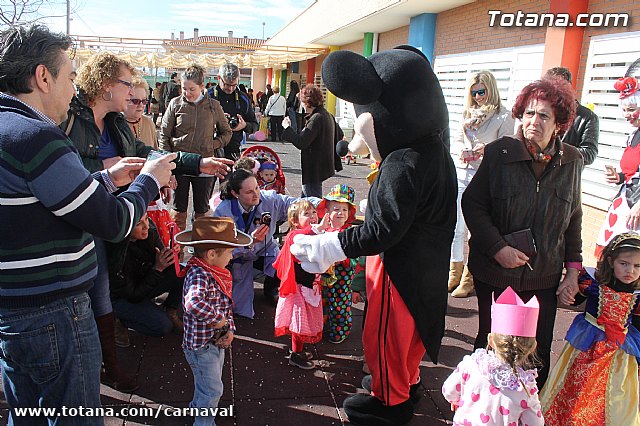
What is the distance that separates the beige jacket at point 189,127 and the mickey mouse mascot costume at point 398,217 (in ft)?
10.5

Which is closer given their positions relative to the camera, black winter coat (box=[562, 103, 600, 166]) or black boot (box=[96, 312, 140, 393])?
black boot (box=[96, 312, 140, 393])

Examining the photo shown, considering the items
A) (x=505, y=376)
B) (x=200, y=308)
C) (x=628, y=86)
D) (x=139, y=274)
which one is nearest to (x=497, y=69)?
(x=628, y=86)

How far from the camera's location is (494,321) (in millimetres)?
2256

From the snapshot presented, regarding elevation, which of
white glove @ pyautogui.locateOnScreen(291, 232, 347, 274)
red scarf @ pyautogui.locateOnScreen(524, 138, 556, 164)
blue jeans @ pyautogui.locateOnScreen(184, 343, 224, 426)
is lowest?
blue jeans @ pyautogui.locateOnScreen(184, 343, 224, 426)

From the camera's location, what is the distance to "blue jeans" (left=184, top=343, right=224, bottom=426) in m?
2.65

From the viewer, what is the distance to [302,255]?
258cm

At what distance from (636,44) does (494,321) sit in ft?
16.7

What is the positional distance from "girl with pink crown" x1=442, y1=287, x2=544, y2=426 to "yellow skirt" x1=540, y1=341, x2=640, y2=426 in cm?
72

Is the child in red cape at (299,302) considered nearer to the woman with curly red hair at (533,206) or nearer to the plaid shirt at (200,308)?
the plaid shirt at (200,308)

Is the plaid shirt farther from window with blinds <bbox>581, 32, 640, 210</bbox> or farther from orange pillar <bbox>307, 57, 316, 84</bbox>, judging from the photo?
orange pillar <bbox>307, 57, 316, 84</bbox>

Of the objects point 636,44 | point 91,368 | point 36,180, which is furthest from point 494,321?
point 636,44

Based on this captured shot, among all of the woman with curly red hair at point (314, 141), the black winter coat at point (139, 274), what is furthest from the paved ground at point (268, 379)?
the woman with curly red hair at point (314, 141)

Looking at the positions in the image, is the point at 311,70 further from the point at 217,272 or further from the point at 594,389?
the point at 594,389

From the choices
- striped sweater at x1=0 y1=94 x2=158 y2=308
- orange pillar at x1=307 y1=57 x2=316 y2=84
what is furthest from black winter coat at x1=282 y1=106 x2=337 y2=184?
orange pillar at x1=307 y1=57 x2=316 y2=84
